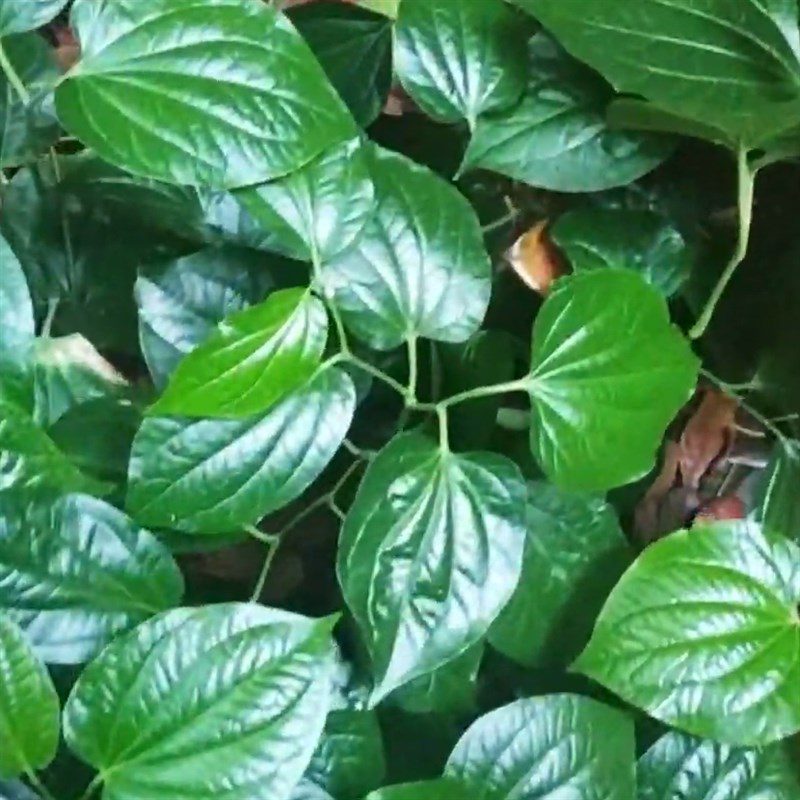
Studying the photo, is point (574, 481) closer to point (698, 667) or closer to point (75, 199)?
point (698, 667)

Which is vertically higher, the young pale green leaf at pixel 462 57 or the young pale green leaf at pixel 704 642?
the young pale green leaf at pixel 462 57

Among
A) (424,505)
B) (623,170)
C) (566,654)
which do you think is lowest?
(566,654)

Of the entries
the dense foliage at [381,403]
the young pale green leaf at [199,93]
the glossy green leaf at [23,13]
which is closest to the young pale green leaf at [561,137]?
the dense foliage at [381,403]

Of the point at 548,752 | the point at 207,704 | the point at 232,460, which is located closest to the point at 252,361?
the point at 232,460

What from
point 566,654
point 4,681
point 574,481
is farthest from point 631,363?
point 4,681

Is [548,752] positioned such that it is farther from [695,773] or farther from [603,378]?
[603,378]

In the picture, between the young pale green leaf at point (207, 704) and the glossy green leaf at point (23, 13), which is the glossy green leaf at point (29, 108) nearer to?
the glossy green leaf at point (23, 13)

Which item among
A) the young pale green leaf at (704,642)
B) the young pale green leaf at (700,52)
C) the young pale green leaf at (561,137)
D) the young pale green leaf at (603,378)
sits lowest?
the young pale green leaf at (704,642)

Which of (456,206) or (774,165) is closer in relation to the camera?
(456,206)

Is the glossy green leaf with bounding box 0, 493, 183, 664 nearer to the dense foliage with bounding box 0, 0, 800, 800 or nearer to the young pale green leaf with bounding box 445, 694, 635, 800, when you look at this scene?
the dense foliage with bounding box 0, 0, 800, 800
